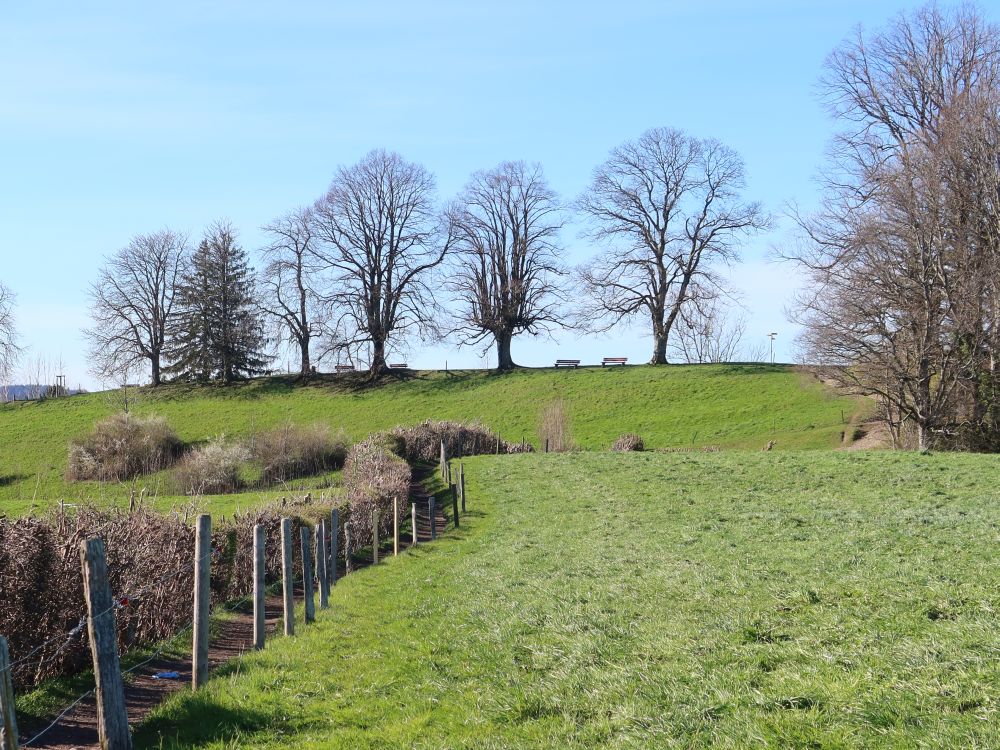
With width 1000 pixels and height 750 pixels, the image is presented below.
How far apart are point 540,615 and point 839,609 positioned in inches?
148

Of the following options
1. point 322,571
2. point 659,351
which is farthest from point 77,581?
point 659,351

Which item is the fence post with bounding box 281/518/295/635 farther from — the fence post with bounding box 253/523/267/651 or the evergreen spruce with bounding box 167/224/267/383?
the evergreen spruce with bounding box 167/224/267/383

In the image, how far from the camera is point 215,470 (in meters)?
44.6

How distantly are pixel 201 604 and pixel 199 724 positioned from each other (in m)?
1.69

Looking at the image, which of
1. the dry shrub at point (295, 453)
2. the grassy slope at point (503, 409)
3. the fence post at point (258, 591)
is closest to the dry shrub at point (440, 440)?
the dry shrub at point (295, 453)

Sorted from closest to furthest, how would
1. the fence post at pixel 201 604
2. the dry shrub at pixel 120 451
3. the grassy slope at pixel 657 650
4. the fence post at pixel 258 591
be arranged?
the grassy slope at pixel 657 650 < the fence post at pixel 201 604 < the fence post at pixel 258 591 < the dry shrub at pixel 120 451

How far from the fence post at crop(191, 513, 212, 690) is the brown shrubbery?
563 millimetres

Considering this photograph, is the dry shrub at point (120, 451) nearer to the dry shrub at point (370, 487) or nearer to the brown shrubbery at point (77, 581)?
the dry shrub at point (370, 487)

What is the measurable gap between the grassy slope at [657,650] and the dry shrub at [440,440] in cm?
2880

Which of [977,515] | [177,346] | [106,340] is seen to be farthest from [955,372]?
[106,340]

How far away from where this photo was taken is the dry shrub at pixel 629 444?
163 ft

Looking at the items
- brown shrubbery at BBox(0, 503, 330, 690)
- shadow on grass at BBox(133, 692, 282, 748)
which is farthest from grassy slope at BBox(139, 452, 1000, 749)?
brown shrubbery at BBox(0, 503, 330, 690)

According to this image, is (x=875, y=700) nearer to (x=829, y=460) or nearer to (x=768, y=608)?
(x=768, y=608)

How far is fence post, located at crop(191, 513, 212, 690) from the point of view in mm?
9266
